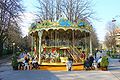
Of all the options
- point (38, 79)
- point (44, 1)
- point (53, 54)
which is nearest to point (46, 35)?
point (53, 54)

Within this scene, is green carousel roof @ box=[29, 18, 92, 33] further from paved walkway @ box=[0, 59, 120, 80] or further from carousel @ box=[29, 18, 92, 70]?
paved walkway @ box=[0, 59, 120, 80]

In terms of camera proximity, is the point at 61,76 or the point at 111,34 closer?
the point at 61,76

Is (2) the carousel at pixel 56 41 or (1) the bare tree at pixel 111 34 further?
(1) the bare tree at pixel 111 34

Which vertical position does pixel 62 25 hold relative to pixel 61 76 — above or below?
above

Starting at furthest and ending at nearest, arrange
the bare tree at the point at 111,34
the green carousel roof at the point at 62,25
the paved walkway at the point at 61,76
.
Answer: the bare tree at the point at 111,34, the green carousel roof at the point at 62,25, the paved walkway at the point at 61,76

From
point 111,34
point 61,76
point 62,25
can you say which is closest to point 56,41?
point 62,25

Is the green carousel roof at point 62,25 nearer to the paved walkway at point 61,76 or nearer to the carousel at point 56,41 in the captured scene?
the carousel at point 56,41

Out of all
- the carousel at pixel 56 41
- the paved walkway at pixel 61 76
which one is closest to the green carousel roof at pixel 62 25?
the carousel at pixel 56 41

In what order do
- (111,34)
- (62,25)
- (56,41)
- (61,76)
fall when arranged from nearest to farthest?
(61,76) → (62,25) → (56,41) → (111,34)

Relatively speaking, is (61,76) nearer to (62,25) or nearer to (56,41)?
(62,25)

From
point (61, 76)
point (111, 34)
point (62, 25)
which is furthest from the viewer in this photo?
point (111, 34)

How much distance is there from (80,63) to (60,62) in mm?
2280

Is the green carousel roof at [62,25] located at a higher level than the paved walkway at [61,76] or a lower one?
higher

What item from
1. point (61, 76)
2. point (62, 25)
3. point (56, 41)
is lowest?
point (61, 76)
